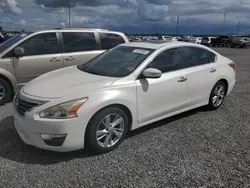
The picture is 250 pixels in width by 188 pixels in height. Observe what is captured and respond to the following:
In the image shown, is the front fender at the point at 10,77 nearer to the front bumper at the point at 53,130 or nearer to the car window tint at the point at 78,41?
the car window tint at the point at 78,41

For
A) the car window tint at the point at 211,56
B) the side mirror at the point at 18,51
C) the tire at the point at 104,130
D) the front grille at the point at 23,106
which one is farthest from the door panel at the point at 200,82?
the side mirror at the point at 18,51

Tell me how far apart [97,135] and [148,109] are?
93cm

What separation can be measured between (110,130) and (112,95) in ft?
1.65

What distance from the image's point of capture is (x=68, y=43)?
19.4 feet

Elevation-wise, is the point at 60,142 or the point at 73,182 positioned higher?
the point at 60,142

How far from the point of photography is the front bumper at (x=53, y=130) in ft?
9.18

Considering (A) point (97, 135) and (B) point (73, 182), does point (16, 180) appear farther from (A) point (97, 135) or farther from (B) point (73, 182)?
(A) point (97, 135)

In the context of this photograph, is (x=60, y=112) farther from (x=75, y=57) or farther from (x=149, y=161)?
(x=75, y=57)

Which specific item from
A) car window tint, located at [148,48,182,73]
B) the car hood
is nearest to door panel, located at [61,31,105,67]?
the car hood

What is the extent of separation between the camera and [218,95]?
495 centimetres

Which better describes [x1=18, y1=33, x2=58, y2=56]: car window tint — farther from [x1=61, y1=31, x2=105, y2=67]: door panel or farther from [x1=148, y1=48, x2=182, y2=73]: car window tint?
[x1=148, y1=48, x2=182, y2=73]: car window tint

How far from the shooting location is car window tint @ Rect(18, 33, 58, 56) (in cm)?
539

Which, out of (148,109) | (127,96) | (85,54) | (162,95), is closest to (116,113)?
(127,96)

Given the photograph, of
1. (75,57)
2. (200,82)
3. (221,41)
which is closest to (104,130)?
(200,82)
